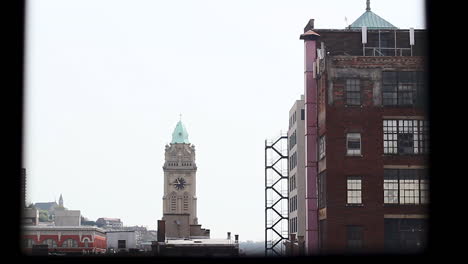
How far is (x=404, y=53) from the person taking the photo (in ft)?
224

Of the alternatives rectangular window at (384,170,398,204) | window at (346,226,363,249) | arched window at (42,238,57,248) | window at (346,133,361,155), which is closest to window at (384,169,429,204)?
rectangular window at (384,170,398,204)

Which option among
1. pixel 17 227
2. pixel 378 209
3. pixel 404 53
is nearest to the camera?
pixel 17 227

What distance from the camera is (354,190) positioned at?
59.7 meters

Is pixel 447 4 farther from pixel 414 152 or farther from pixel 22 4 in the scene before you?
pixel 414 152

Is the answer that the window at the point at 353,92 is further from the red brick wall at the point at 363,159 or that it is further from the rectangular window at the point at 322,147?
the rectangular window at the point at 322,147

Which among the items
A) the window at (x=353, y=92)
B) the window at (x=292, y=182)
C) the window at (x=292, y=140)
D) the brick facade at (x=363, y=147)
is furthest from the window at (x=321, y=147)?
the window at (x=292, y=140)

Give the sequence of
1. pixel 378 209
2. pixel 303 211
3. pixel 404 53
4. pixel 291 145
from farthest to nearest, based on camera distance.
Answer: pixel 291 145
pixel 303 211
pixel 404 53
pixel 378 209

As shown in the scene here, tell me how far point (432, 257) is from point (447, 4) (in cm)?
105

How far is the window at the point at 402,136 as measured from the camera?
197 ft

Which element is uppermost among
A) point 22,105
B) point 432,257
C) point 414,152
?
point 414,152

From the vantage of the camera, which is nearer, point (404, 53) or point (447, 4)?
point (447, 4)

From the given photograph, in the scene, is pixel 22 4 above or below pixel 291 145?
below

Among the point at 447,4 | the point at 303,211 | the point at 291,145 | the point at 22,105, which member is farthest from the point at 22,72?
the point at 291,145

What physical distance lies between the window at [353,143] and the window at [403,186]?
236 cm
